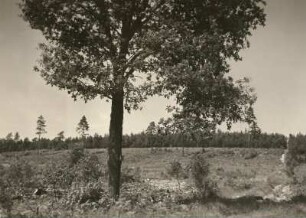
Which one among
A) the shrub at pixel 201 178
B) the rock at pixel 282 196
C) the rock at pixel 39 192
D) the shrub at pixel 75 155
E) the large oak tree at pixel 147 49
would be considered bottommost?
the rock at pixel 39 192

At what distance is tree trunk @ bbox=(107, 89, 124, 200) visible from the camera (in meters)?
20.7

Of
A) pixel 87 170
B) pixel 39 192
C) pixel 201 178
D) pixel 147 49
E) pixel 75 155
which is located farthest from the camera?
pixel 75 155

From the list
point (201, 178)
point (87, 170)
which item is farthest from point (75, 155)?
point (201, 178)

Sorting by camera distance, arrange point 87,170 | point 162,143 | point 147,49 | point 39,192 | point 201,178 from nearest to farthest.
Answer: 1. point 147,49
2. point 201,178
3. point 39,192
4. point 87,170
5. point 162,143

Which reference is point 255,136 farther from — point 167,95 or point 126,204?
point 126,204

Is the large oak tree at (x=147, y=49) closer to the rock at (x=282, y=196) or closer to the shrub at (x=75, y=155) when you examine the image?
the rock at (x=282, y=196)

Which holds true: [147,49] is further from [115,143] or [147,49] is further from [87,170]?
[87,170]

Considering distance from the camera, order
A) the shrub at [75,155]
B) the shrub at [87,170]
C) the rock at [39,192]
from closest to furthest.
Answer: the rock at [39,192] < the shrub at [87,170] < the shrub at [75,155]

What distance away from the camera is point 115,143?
20.7m

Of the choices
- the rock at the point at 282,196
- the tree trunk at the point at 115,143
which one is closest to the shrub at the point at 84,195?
the tree trunk at the point at 115,143

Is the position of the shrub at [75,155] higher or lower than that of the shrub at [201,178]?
higher

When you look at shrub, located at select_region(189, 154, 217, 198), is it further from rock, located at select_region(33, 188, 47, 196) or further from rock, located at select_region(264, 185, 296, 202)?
rock, located at select_region(33, 188, 47, 196)

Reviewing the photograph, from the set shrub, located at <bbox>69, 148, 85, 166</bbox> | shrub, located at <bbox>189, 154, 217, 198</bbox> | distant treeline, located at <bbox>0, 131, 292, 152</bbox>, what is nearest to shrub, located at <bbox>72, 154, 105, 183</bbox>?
shrub, located at <bbox>189, 154, 217, 198</bbox>

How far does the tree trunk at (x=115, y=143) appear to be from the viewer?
20.7 metres
